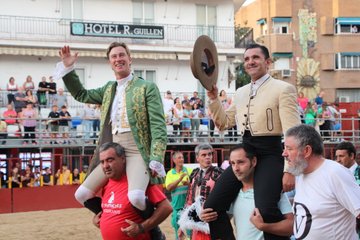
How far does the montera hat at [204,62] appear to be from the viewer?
533 centimetres

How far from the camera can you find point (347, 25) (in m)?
37.9

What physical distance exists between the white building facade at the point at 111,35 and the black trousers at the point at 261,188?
18387mm

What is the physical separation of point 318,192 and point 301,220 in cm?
26

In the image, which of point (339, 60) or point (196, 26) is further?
point (339, 60)

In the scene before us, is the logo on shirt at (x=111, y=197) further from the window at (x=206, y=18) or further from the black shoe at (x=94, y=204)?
the window at (x=206, y=18)

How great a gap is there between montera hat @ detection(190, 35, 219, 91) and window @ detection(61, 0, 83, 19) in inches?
764

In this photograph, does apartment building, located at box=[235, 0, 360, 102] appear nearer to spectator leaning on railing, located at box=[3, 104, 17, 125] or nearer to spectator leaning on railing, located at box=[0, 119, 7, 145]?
spectator leaning on railing, located at box=[3, 104, 17, 125]

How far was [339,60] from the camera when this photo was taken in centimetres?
3753

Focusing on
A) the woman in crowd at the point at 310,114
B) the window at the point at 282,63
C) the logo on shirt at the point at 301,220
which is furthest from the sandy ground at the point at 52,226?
the window at the point at 282,63

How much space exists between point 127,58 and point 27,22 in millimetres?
18762

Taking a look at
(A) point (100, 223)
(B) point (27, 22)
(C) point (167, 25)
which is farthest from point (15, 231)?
(C) point (167, 25)

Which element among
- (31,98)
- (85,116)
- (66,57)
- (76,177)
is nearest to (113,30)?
(31,98)

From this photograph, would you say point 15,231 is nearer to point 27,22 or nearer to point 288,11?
point 27,22

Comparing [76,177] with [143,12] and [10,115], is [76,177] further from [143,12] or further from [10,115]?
[143,12]
